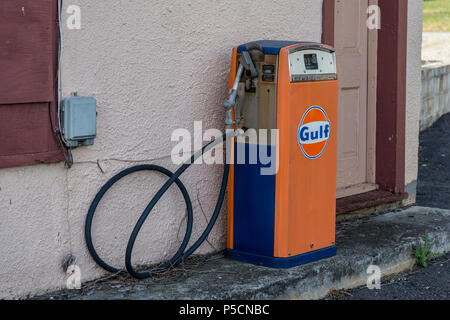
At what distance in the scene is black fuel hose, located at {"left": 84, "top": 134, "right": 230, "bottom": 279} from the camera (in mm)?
3668

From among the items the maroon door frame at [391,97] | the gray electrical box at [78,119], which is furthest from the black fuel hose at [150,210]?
the maroon door frame at [391,97]

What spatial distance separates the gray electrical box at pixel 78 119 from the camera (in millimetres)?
3494

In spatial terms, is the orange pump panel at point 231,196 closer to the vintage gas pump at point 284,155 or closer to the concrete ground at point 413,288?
the vintage gas pump at point 284,155

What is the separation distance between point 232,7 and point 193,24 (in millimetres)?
322

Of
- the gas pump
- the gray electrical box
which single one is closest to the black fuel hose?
the gas pump

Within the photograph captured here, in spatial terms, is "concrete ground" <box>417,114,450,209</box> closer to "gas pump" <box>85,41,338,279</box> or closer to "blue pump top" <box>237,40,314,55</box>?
"gas pump" <box>85,41,338,279</box>

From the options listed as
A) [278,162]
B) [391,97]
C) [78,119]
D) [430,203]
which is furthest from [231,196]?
[430,203]

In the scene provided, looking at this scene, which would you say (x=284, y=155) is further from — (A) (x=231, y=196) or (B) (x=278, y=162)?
(A) (x=231, y=196)

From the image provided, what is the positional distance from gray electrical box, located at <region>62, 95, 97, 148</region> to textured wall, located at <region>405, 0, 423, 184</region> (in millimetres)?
3068

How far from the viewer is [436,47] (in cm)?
1448

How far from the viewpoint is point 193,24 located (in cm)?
406

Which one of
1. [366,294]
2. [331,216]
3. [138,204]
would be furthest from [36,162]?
[366,294]

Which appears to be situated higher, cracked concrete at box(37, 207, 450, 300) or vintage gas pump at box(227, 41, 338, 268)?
vintage gas pump at box(227, 41, 338, 268)

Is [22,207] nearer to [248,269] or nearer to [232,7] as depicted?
[248,269]
